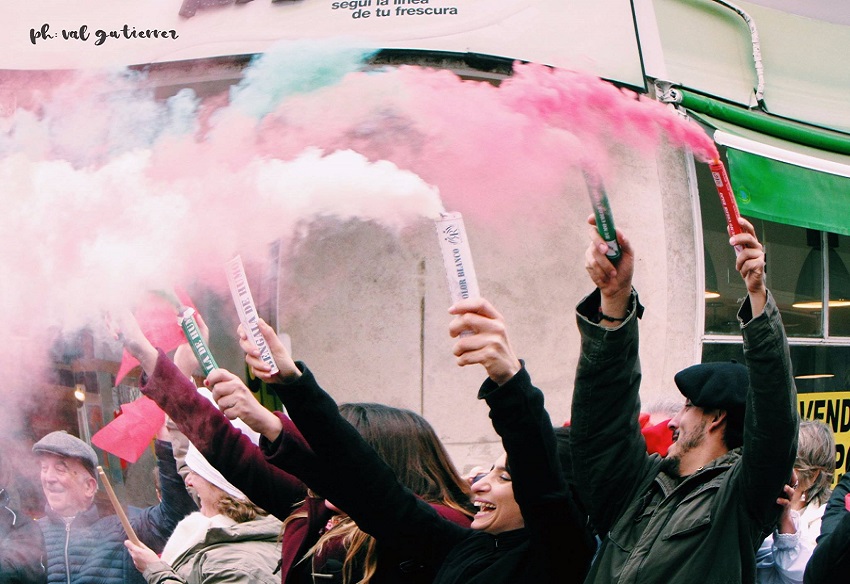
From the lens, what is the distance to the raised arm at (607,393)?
245cm

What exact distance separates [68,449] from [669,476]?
321cm

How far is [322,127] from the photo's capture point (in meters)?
3.77

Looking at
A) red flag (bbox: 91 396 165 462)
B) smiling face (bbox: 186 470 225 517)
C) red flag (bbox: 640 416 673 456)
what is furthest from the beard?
red flag (bbox: 91 396 165 462)

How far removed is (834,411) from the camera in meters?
7.42

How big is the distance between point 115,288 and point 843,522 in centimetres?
271

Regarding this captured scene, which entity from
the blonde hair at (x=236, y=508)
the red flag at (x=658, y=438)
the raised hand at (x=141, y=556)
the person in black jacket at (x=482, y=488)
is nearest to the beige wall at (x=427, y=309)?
the blonde hair at (x=236, y=508)

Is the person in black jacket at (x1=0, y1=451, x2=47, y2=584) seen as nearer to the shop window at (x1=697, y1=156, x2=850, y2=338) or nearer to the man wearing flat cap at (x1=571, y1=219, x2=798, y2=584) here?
the man wearing flat cap at (x1=571, y1=219, x2=798, y2=584)

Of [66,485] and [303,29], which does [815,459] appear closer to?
[66,485]

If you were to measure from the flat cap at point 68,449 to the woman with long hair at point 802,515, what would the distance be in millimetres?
3080

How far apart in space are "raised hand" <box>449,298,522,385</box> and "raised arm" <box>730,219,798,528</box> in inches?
21.7

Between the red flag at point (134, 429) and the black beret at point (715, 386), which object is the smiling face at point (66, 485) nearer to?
the red flag at point (134, 429)

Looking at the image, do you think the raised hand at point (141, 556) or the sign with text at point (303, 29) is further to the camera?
the sign with text at point (303, 29)

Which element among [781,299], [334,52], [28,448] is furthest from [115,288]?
[781,299]

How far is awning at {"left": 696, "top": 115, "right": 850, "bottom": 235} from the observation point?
5703 millimetres
